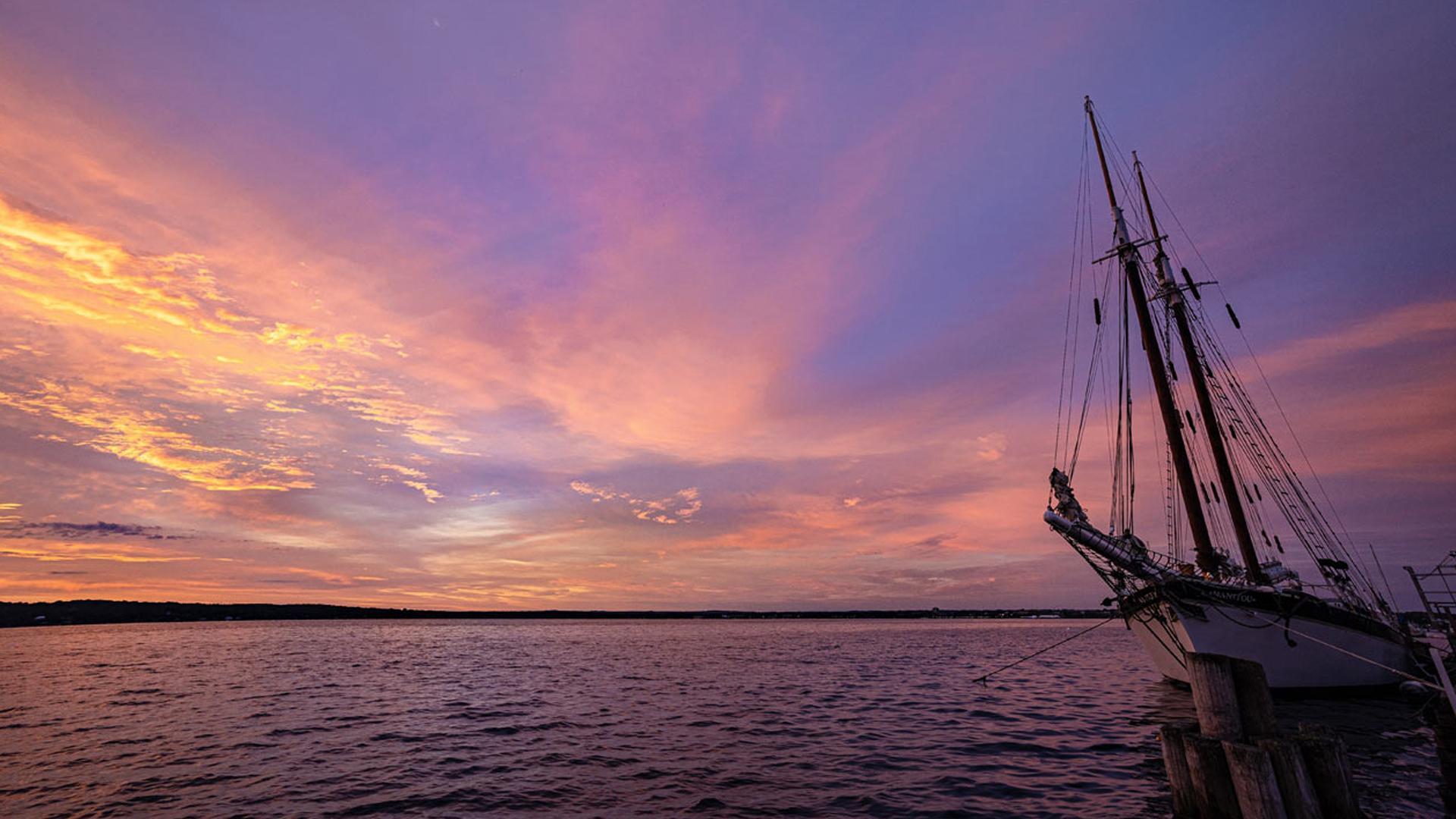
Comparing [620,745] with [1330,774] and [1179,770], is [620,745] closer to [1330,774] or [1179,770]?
[1179,770]

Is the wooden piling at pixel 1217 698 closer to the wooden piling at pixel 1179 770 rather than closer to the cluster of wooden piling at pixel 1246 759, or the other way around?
the cluster of wooden piling at pixel 1246 759

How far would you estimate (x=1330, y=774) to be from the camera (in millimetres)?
10312

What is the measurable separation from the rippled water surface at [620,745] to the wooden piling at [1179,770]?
109 inches

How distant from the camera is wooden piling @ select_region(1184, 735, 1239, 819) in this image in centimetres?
1059

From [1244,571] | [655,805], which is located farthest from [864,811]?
[1244,571]

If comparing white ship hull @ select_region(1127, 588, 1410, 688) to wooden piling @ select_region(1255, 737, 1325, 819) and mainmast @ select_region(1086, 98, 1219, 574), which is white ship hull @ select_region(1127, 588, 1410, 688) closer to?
mainmast @ select_region(1086, 98, 1219, 574)

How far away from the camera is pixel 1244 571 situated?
30953 millimetres

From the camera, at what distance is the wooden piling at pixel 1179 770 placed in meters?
11.2

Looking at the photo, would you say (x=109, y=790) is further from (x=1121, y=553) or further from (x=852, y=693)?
(x=1121, y=553)

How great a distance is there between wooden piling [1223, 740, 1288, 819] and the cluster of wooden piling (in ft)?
0.04

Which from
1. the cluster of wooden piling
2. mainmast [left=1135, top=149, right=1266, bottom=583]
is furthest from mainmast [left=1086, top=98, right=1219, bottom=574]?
the cluster of wooden piling

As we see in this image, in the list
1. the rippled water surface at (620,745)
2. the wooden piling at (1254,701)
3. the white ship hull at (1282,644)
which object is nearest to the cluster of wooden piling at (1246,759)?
the wooden piling at (1254,701)

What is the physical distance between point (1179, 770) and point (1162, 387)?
28.8 m

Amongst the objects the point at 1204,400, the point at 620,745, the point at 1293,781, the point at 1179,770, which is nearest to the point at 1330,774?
the point at 1293,781
